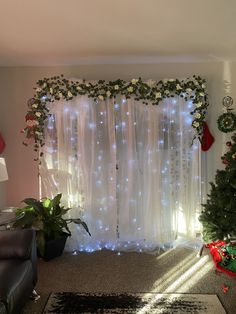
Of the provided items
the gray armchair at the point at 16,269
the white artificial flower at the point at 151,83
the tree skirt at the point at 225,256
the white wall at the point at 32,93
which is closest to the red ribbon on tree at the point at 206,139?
the white wall at the point at 32,93

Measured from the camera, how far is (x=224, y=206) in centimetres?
308

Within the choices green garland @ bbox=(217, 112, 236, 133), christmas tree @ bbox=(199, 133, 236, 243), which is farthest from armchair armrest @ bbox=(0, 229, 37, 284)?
green garland @ bbox=(217, 112, 236, 133)

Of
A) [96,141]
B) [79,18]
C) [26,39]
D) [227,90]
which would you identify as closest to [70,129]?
[96,141]

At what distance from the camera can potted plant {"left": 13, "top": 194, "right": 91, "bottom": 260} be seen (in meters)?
3.41

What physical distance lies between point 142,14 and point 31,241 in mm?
2157

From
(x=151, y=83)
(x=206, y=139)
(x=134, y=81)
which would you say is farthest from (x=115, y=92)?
(x=206, y=139)

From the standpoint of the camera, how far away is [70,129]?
12.4 ft

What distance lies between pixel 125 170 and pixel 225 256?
1.55 metres

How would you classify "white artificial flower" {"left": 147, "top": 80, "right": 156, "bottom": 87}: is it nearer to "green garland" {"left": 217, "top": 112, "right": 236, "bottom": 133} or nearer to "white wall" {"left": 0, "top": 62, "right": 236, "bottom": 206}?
"white wall" {"left": 0, "top": 62, "right": 236, "bottom": 206}

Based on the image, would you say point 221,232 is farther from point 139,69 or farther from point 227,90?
point 139,69

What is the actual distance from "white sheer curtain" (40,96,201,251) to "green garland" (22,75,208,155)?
3.4 inches

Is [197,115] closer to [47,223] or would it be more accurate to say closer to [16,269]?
[47,223]

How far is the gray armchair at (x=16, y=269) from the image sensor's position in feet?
6.74

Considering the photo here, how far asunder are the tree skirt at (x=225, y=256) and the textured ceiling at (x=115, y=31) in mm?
2227
